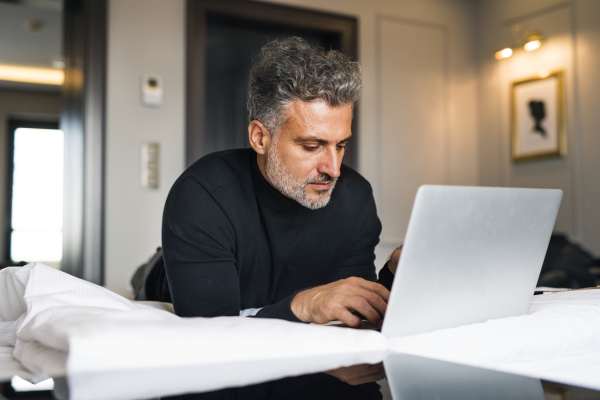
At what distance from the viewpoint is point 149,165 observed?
346 cm

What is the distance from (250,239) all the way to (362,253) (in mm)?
399

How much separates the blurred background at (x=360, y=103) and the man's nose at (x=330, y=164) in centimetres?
225

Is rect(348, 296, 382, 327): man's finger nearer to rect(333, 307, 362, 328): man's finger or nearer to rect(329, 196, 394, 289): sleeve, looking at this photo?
rect(333, 307, 362, 328): man's finger

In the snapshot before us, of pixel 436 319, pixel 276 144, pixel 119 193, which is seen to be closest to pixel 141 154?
pixel 119 193

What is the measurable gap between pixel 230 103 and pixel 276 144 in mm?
2494

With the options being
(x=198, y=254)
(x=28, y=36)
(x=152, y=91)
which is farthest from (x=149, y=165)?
(x=28, y=36)

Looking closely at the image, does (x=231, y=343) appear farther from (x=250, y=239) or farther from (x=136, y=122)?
(x=136, y=122)

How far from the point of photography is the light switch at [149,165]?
344cm

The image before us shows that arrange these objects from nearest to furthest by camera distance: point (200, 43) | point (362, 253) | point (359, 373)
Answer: point (359, 373) → point (362, 253) → point (200, 43)

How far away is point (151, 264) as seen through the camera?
195cm

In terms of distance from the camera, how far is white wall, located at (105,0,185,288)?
335cm

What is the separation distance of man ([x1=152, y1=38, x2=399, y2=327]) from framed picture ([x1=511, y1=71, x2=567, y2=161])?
2966 mm

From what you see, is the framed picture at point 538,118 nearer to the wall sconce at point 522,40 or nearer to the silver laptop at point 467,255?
the wall sconce at point 522,40

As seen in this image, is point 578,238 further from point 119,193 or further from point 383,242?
point 119,193
